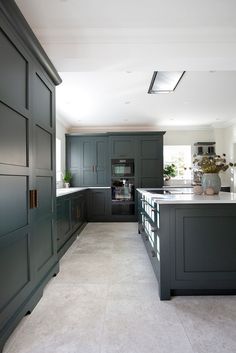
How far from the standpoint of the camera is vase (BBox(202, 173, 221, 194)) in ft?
9.02

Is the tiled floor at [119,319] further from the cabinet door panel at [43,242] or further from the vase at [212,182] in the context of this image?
the vase at [212,182]

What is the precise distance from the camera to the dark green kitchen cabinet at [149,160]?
6.01 meters

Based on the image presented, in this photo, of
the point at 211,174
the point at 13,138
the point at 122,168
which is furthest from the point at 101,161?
the point at 13,138

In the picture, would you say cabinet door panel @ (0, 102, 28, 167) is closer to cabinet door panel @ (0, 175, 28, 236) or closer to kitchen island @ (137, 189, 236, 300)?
cabinet door panel @ (0, 175, 28, 236)

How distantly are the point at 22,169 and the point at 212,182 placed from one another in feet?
6.85

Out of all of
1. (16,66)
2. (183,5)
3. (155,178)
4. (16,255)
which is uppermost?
(183,5)

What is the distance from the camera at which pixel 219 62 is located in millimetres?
2578

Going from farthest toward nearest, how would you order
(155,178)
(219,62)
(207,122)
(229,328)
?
(207,122) < (155,178) < (219,62) < (229,328)

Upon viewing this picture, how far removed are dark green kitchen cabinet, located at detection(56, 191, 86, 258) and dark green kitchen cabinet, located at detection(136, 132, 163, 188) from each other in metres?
1.94

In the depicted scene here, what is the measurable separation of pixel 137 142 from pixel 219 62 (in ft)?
11.6

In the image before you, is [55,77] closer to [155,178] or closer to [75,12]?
[75,12]

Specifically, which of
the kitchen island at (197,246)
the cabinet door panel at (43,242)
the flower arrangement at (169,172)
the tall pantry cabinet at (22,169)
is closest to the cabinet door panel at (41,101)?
the tall pantry cabinet at (22,169)

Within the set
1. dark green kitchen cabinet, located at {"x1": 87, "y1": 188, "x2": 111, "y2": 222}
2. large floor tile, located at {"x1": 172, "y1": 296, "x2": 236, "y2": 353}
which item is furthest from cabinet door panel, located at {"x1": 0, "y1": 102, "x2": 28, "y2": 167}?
dark green kitchen cabinet, located at {"x1": 87, "y1": 188, "x2": 111, "y2": 222}

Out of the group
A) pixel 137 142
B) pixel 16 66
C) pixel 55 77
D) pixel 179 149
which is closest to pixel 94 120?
pixel 137 142
